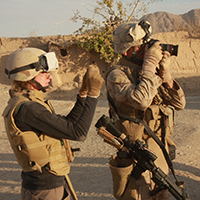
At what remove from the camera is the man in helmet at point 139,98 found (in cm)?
210

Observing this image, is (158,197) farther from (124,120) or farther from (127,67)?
(127,67)

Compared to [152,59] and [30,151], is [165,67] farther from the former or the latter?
[30,151]

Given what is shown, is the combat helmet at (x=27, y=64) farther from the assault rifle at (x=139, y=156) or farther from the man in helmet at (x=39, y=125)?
the assault rifle at (x=139, y=156)

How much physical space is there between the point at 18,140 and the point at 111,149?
376 centimetres

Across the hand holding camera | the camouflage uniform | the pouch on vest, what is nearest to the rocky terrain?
the camouflage uniform

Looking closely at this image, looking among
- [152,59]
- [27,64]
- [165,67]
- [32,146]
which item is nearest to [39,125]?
[32,146]

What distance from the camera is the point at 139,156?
82.0 inches

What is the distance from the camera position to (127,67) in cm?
229

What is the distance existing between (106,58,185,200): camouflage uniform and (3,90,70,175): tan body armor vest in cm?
69

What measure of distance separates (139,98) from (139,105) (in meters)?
0.07

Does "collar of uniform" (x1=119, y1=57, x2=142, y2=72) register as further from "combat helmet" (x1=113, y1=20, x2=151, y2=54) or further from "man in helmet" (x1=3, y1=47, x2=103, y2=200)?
"man in helmet" (x1=3, y1=47, x2=103, y2=200)

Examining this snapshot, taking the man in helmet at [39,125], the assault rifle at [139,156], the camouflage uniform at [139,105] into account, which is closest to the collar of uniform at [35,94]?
the man in helmet at [39,125]

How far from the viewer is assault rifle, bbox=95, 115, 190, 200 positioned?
204 centimetres

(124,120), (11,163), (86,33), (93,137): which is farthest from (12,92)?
(86,33)
